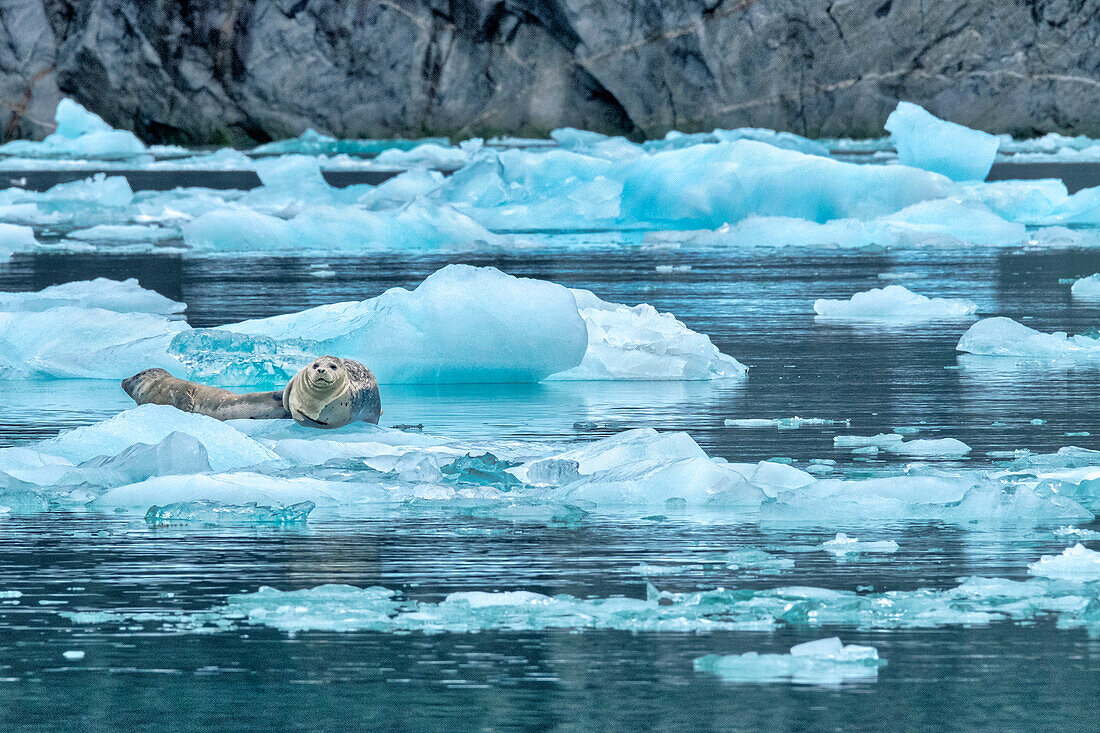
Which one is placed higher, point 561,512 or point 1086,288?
point 1086,288

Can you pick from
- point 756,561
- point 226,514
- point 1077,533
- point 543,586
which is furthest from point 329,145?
point 543,586

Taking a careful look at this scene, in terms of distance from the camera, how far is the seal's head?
175 inches

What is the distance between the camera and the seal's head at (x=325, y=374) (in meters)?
4.46

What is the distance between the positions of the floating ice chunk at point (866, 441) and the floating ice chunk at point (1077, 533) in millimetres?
1031

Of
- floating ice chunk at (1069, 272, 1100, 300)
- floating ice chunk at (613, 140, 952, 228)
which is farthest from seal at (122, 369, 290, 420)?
floating ice chunk at (613, 140, 952, 228)

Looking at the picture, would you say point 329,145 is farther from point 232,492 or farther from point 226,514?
point 226,514

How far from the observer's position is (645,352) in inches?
→ 237

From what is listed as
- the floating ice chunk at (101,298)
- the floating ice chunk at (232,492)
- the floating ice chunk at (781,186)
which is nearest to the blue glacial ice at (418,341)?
the floating ice chunk at (101,298)

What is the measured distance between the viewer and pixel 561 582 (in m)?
2.88

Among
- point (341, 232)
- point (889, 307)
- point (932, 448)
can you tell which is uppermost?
point (341, 232)

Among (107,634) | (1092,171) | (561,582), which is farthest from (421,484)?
(1092,171)

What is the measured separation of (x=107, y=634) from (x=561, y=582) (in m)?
0.70

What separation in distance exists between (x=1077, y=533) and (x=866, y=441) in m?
1.13

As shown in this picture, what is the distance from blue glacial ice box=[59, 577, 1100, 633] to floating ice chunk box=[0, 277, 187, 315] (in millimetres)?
4844
